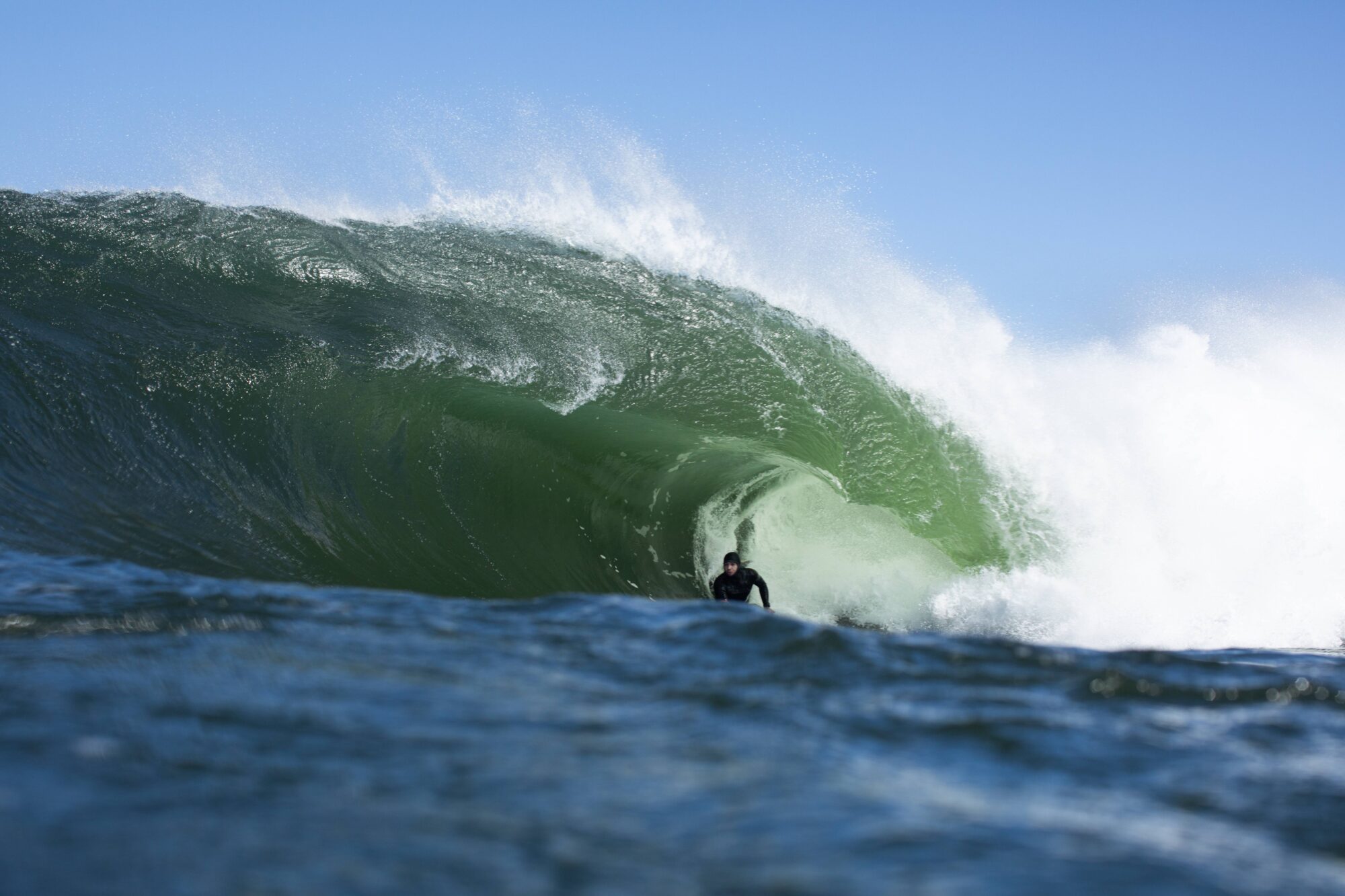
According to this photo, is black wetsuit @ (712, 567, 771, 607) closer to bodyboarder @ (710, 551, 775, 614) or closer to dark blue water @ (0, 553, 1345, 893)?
bodyboarder @ (710, 551, 775, 614)

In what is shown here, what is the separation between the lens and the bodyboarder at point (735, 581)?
764 cm

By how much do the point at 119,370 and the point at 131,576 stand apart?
495 cm

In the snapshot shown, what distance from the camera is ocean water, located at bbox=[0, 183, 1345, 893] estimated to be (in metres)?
2.16

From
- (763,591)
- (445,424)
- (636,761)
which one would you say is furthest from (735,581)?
(636,761)

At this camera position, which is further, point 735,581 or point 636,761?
point 735,581

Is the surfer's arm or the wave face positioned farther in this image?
the wave face

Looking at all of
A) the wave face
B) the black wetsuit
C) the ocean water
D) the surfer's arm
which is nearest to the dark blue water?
the ocean water

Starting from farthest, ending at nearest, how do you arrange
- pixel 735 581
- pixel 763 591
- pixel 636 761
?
pixel 735 581, pixel 763 591, pixel 636 761

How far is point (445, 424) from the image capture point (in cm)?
962

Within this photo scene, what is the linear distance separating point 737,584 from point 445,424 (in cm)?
342

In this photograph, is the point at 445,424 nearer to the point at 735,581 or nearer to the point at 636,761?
the point at 735,581

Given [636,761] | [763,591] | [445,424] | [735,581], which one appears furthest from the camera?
[445,424]

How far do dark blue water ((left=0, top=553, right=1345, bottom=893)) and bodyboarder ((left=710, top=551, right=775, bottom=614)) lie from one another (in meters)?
3.49

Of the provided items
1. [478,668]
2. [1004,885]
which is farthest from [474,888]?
[478,668]
